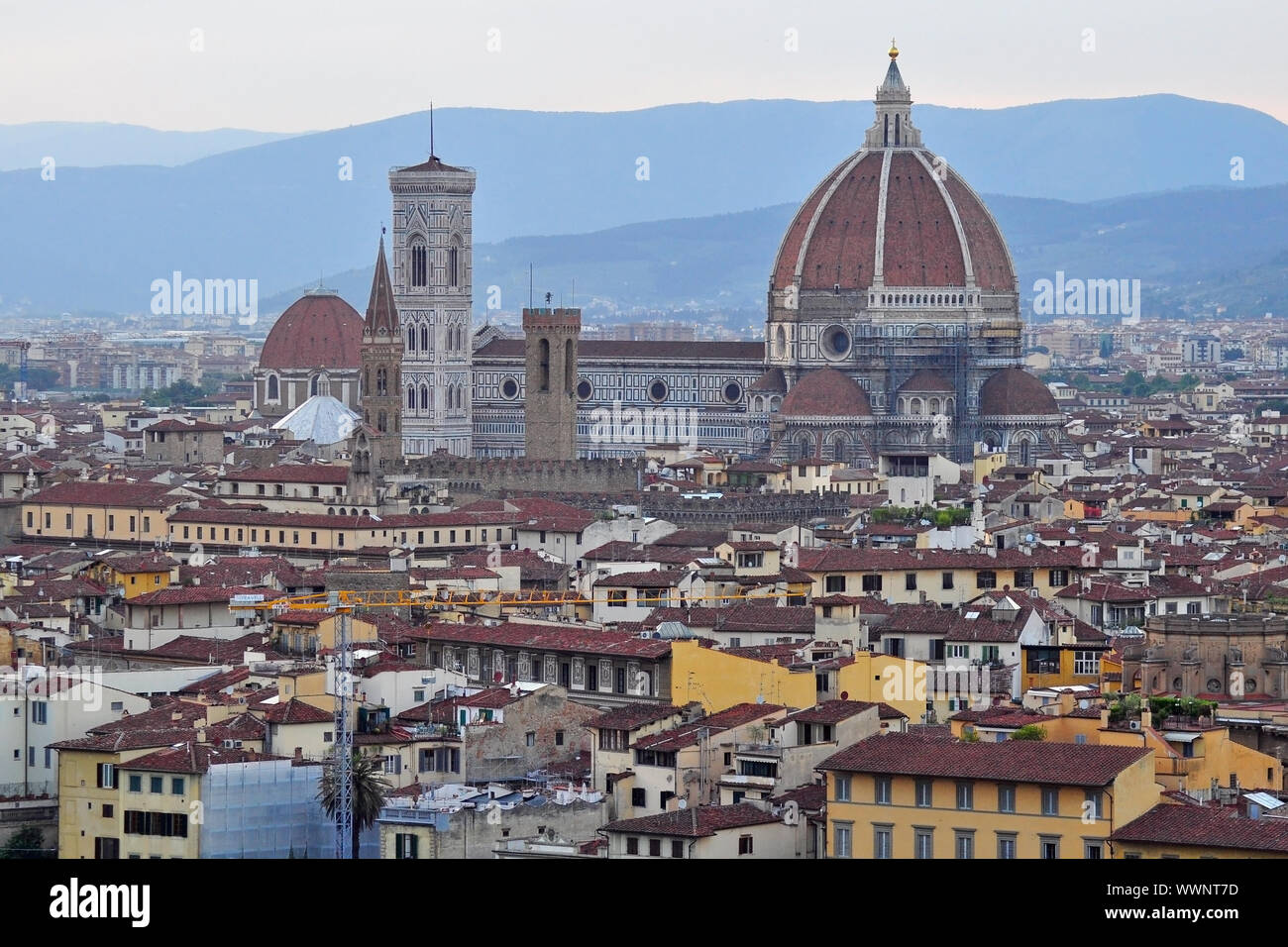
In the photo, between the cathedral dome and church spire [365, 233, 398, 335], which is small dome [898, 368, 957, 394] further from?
church spire [365, 233, 398, 335]

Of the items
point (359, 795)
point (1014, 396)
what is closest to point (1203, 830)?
point (359, 795)

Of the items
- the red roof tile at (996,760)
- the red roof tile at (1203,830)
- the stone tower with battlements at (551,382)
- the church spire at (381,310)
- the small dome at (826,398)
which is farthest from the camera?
the small dome at (826,398)

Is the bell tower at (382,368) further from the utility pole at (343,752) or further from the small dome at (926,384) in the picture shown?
the utility pole at (343,752)

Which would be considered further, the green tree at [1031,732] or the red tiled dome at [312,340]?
the red tiled dome at [312,340]

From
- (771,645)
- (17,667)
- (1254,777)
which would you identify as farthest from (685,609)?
(1254,777)

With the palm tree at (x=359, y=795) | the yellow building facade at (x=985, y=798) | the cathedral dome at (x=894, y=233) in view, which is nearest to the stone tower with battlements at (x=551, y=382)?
the cathedral dome at (x=894, y=233)
